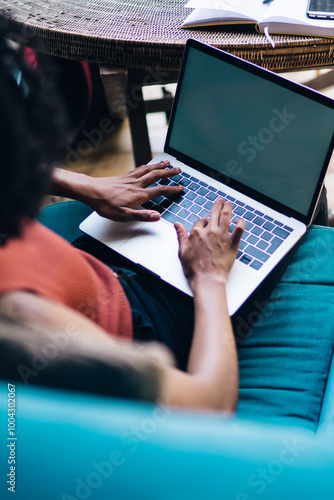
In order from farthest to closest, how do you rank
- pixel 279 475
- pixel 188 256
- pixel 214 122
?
pixel 214 122, pixel 188 256, pixel 279 475

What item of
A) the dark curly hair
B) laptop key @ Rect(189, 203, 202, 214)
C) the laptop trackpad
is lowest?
the laptop trackpad

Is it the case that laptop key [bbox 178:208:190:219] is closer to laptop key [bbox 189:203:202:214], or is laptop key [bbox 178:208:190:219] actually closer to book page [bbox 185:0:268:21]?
laptop key [bbox 189:203:202:214]

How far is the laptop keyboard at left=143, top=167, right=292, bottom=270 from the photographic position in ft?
2.84

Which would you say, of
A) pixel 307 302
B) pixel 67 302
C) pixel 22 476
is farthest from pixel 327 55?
pixel 22 476

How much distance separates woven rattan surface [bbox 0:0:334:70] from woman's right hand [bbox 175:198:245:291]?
1.05 feet

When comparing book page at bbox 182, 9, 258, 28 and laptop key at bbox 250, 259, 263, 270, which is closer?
laptop key at bbox 250, 259, 263, 270

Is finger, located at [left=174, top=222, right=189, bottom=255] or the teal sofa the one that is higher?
the teal sofa

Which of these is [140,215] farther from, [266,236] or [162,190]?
[266,236]

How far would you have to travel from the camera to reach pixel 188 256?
0.82 m

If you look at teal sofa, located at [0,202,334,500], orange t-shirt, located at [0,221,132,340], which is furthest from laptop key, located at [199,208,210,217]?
teal sofa, located at [0,202,334,500]

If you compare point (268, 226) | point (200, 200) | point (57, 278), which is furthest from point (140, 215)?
point (57, 278)

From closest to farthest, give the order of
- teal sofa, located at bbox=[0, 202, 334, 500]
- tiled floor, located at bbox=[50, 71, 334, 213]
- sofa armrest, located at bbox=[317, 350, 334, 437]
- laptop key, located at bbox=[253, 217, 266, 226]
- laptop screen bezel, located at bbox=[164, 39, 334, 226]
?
1. teal sofa, located at bbox=[0, 202, 334, 500]
2. sofa armrest, located at bbox=[317, 350, 334, 437]
3. laptop screen bezel, located at bbox=[164, 39, 334, 226]
4. laptop key, located at bbox=[253, 217, 266, 226]
5. tiled floor, located at bbox=[50, 71, 334, 213]

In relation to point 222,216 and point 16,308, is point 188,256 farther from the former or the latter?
point 16,308

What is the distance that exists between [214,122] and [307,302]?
0.37 meters
